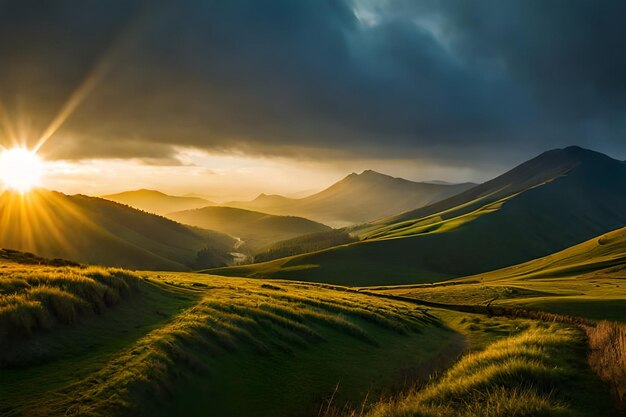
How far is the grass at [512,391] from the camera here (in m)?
11.4

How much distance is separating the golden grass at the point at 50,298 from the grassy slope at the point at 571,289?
177ft

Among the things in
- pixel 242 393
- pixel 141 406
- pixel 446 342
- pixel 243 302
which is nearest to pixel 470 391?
pixel 242 393

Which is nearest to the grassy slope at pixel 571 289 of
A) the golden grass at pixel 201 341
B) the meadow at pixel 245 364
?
the golden grass at pixel 201 341

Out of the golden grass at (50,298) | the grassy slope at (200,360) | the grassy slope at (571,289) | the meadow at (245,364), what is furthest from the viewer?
the grassy slope at (571,289)

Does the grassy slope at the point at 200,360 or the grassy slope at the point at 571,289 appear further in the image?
the grassy slope at the point at 571,289

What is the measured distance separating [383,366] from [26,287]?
2224 centimetres

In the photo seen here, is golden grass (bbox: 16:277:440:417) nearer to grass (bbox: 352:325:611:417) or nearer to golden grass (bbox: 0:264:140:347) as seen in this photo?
golden grass (bbox: 0:264:140:347)

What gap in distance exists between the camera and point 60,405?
13.5 m

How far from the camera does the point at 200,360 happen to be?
19531 mm

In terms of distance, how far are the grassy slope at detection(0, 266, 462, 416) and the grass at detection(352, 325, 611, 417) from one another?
23.9 ft

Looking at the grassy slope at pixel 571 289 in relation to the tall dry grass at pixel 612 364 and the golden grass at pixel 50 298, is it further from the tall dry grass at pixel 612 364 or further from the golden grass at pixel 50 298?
the golden grass at pixel 50 298

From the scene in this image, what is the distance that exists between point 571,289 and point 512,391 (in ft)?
240

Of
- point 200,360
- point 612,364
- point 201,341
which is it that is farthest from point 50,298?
point 612,364

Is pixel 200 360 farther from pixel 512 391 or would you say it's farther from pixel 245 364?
pixel 512 391
